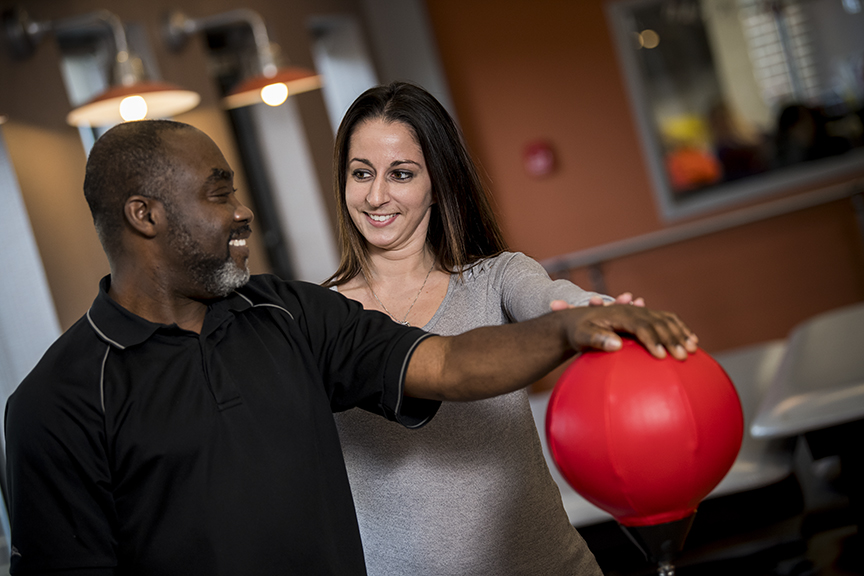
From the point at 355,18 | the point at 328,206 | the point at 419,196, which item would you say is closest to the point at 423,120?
the point at 419,196

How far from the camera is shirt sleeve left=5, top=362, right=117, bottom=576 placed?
1.12 m

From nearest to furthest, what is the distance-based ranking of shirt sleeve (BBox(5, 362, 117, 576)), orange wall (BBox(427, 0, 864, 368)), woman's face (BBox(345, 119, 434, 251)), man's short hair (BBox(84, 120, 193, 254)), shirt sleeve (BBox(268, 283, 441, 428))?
shirt sleeve (BBox(5, 362, 117, 576))
man's short hair (BBox(84, 120, 193, 254))
shirt sleeve (BBox(268, 283, 441, 428))
woman's face (BBox(345, 119, 434, 251))
orange wall (BBox(427, 0, 864, 368))

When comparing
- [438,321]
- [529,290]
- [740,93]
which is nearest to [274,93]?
Answer: [438,321]

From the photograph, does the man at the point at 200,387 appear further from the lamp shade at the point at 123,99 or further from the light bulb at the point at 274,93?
the light bulb at the point at 274,93

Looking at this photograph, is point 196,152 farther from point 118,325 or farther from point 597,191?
point 597,191

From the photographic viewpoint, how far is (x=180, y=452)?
3.83ft

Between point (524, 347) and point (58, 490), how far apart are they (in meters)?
0.70

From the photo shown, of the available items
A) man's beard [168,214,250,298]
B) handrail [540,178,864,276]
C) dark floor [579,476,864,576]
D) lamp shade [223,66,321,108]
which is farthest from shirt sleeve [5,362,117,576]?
handrail [540,178,864,276]

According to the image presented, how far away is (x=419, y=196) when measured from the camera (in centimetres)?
166

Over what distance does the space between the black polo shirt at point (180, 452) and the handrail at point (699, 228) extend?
173 inches

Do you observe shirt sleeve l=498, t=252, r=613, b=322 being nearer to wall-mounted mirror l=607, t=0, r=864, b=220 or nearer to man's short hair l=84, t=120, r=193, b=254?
man's short hair l=84, t=120, r=193, b=254

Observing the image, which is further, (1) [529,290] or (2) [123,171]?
(1) [529,290]

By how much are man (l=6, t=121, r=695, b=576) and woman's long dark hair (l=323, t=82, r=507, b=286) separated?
0.38 metres

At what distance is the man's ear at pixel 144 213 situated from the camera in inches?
48.6
